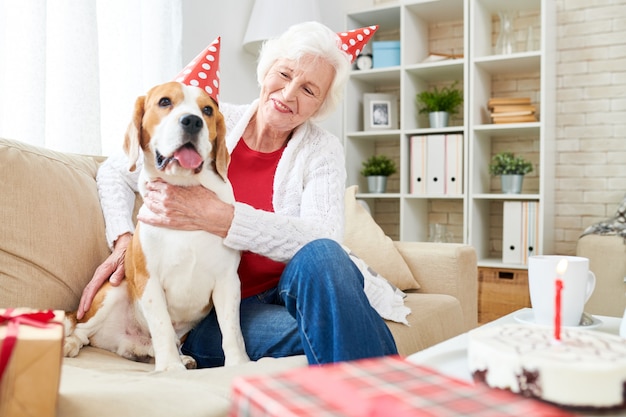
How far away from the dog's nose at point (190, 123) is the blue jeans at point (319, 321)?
0.34m

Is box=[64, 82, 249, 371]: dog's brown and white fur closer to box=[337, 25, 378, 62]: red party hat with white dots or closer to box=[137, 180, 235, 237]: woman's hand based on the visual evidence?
box=[137, 180, 235, 237]: woman's hand

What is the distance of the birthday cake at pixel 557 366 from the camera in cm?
52

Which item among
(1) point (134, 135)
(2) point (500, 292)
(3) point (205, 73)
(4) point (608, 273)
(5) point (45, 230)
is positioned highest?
(3) point (205, 73)

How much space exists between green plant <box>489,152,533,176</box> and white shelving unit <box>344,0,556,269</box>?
10 centimetres

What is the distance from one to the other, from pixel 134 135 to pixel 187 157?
152mm

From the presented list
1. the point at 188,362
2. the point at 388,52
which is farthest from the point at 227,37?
the point at 188,362

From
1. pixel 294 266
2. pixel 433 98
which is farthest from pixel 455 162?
pixel 294 266

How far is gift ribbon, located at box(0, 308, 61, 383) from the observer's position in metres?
0.72

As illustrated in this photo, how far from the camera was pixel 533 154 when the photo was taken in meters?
3.36

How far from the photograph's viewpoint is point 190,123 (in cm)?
125

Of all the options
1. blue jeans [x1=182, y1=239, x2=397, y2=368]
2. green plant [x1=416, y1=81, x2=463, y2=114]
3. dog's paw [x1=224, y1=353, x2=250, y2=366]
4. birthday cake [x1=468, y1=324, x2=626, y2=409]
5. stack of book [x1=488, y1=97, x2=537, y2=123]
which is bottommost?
dog's paw [x1=224, y1=353, x2=250, y2=366]

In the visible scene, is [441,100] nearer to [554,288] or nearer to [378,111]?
[378,111]

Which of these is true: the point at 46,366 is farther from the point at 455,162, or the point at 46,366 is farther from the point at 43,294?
the point at 455,162

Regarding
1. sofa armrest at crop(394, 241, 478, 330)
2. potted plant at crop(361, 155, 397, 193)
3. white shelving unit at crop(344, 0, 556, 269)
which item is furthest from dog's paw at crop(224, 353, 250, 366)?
potted plant at crop(361, 155, 397, 193)
